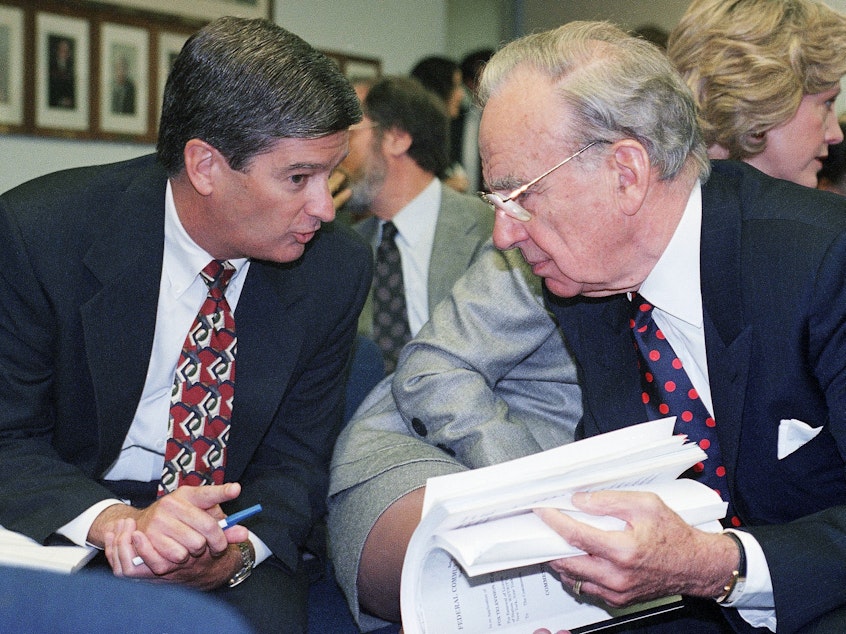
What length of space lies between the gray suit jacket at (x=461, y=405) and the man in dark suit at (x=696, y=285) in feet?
0.55

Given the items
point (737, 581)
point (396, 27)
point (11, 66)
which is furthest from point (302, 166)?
point (396, 27)

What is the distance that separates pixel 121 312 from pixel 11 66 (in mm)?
2867

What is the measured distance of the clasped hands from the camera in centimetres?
151

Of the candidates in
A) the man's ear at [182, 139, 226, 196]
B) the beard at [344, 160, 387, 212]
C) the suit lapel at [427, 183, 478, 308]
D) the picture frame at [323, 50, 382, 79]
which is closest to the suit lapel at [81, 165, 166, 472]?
the man's ear at [182, 139, 226, 196]

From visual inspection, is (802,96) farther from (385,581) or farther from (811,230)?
(385,581)

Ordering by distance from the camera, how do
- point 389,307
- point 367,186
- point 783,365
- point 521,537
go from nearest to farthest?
point 521,537
point 783,365
point 389,307
point 367,186

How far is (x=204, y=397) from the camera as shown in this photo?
6.27 feet

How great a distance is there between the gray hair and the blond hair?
1.72ft

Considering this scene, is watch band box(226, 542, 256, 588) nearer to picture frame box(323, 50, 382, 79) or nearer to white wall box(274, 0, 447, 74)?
white wall box(274, 0, 447, 74)

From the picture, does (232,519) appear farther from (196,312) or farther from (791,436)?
(791,436)

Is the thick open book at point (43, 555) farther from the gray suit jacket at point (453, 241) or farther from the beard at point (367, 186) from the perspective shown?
the beard at point (367, 186)

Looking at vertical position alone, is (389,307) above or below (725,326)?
below

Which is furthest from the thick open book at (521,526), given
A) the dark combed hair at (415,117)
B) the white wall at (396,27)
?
the white wall at (396,27)

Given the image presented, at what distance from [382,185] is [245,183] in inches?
80.6
